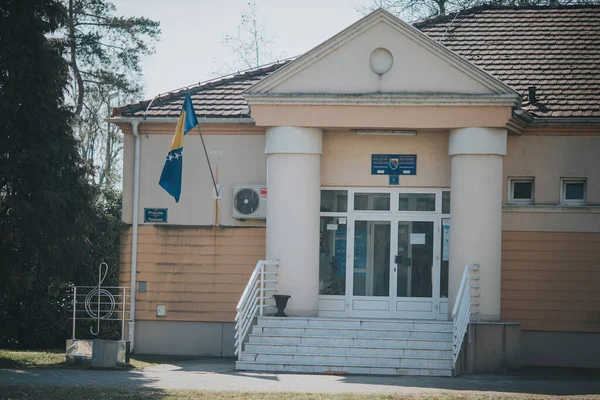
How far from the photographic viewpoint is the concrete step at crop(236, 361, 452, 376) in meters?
17.7

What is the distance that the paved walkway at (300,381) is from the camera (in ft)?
50.2

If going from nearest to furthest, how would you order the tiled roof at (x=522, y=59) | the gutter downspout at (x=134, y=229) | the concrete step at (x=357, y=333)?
the concrete step at (x=357, y=333), the tiled roof at (x=522, y=59), the gutter downspout at (x=134, y=229)

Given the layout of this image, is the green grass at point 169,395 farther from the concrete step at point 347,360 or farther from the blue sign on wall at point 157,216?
the blue sign on wall at point 157,216

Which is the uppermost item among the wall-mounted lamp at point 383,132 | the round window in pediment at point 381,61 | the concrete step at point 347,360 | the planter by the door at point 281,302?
the round window in pediment at point 381,61

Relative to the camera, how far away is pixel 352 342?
60.6 ft

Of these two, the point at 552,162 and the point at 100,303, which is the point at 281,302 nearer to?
the point at 100,303

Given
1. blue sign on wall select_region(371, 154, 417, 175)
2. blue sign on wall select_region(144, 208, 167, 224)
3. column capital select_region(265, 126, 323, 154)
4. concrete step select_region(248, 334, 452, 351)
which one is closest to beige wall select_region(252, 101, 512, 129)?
column capital select_region(265, 126, 323, 154)

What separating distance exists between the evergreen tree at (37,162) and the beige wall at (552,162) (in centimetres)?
871

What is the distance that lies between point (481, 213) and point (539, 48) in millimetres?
5297

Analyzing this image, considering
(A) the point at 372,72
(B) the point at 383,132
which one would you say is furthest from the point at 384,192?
(A) the point at 372,72

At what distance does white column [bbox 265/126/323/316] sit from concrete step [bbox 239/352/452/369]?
173 cm

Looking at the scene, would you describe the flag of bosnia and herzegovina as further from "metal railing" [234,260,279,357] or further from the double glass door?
the double glass door

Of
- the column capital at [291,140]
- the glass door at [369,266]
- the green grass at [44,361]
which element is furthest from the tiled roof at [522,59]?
the green grass at [44,361]

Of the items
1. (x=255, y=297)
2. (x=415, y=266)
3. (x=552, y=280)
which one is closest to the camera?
(x=255, y=297)
